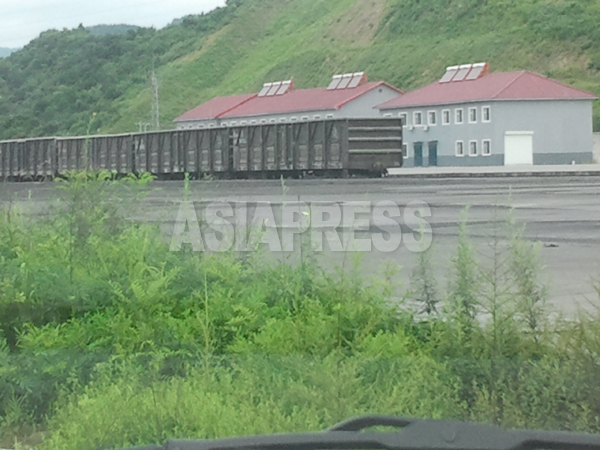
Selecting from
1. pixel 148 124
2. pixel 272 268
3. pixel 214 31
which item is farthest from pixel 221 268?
pixel 148 124

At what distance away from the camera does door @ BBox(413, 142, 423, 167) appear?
39.2 meters

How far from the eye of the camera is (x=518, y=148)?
3966 cm

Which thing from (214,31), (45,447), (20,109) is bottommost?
(45,447)

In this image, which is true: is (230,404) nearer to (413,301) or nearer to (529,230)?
(413,301)

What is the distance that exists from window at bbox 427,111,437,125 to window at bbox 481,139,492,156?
236cm

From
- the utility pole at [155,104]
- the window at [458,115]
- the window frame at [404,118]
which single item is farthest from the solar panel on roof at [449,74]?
the utility pole at [155,104]

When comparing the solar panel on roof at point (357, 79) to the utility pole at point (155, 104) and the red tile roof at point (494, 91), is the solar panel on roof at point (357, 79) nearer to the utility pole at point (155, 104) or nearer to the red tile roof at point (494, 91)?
the red tile roof at point (494, 91)

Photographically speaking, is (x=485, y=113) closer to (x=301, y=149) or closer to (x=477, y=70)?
(x=477, y=70)

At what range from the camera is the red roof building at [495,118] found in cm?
3024

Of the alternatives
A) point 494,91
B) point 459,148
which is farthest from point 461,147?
point 494,91

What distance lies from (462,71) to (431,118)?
227 inches

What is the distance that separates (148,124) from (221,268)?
454cm

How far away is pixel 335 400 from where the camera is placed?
5012mm

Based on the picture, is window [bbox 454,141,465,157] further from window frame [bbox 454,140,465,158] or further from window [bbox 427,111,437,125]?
window [bbox 427,111,437,125]
